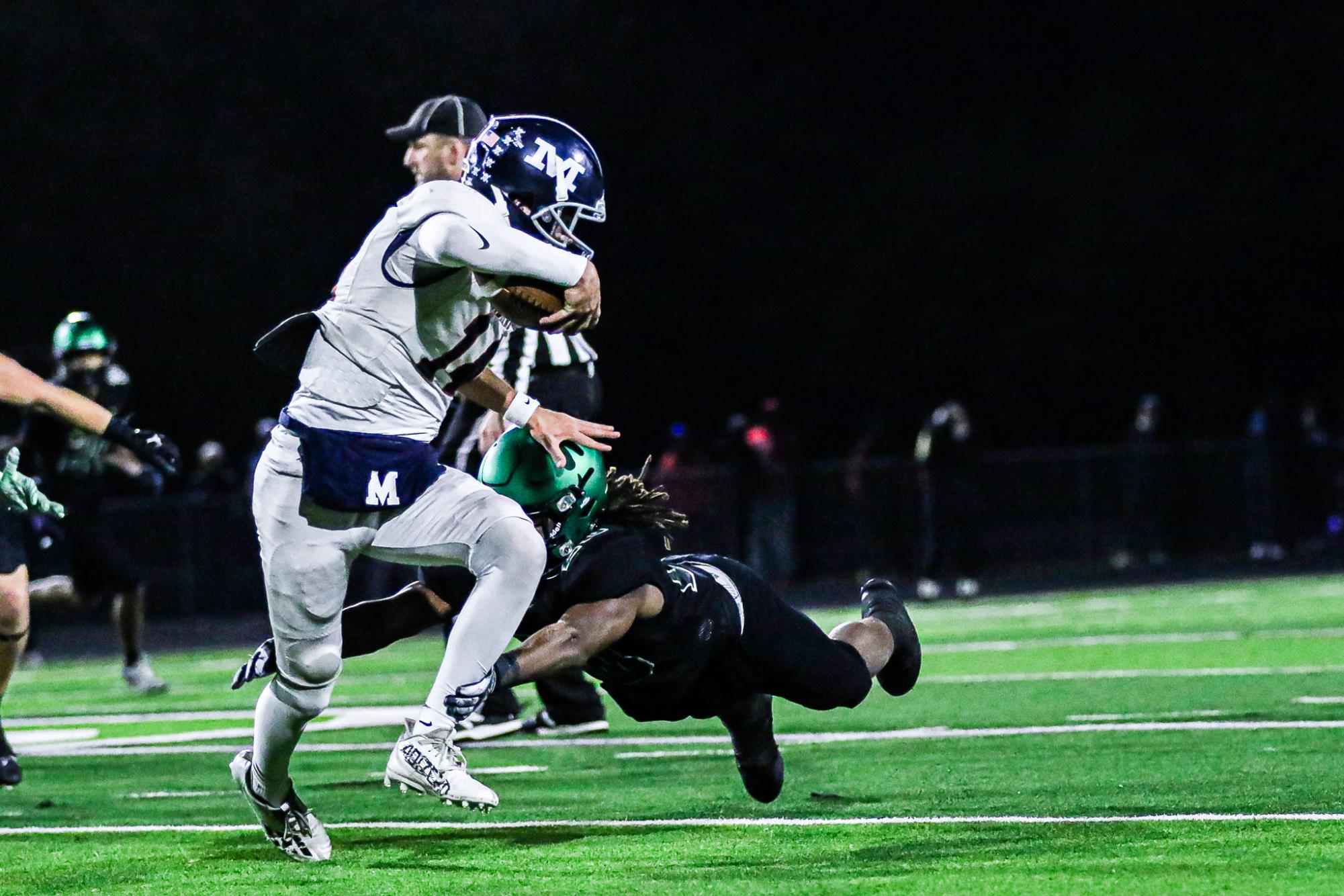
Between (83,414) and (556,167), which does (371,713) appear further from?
(556,167)

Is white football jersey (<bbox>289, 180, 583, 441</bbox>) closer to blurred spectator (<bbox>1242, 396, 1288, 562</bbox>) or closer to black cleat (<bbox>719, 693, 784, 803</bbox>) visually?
black cleat (<bbox>719, 693, 784, 803</bbox>)

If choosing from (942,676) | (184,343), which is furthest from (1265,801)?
(184,343)

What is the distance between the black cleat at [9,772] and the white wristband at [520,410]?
3184 millimetres

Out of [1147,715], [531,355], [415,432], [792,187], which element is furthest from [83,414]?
[792,187]

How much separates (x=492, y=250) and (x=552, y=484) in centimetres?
97

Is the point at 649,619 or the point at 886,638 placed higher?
the point at 649,619

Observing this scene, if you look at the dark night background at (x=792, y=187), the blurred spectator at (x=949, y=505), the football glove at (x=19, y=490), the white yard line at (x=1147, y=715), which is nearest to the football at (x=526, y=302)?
the football glove at (x=19, y=490)

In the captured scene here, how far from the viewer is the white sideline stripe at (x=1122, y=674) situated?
421 inches

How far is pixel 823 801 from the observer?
6621 mm

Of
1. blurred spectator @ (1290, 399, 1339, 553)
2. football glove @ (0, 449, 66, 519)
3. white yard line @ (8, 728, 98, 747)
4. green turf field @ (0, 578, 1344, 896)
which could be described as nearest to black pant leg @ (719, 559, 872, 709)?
green turf field @ (0, 578, 1344, 896)

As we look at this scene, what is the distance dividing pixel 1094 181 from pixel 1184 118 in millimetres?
1841

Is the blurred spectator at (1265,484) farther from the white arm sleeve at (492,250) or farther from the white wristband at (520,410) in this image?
the white arm sleeve at (492,250)

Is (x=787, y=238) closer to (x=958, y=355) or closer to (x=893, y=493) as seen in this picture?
(x=958, y=355)

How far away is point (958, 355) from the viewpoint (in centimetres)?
3266
